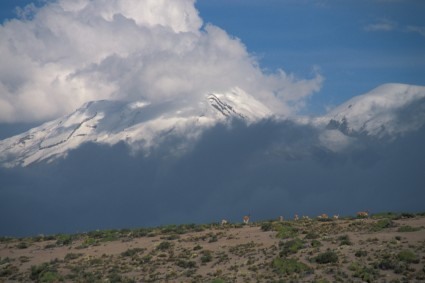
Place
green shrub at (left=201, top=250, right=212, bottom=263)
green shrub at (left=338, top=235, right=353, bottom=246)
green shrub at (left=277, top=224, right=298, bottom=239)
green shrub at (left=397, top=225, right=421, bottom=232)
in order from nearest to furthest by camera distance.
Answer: green shrub at (left=338, top=235, right=353, bottom=246) < green shrub at (left=201, top=250, right=212, bottom=263) < green shrub at (left=397, top=225, right=421, bottom=232) < green shrub at (left=277, top=224, right=298, bottom=239)

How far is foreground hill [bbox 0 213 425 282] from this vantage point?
43156 millimetres

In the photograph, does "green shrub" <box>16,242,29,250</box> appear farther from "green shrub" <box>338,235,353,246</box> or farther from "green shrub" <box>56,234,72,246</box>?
"green shrub" <box>338,235,353,246</box>

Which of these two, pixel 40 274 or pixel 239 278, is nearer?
pixel 239 278

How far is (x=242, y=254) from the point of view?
50562 millimetres

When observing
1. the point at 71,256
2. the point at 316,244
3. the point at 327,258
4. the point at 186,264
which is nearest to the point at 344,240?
the point at 316,244

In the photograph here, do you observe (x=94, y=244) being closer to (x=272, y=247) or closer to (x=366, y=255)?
(x=272, y=247)

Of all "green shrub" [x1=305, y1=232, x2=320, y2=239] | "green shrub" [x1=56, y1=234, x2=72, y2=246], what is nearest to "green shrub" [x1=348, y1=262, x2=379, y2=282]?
"green shrub" [x1=305, y1=232, x2=320, y2=239]

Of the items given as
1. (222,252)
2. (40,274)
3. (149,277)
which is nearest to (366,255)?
(222,252)

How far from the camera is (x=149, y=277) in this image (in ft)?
155

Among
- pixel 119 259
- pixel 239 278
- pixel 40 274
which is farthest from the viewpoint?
pixel 119 259

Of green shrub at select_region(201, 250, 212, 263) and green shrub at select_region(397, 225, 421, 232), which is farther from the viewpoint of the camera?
green shrub at select_region(397, 225, 421, 232)

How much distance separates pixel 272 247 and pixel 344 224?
447 inches

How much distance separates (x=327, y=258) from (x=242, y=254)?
8288mm

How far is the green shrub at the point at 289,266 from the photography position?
4372 cm
